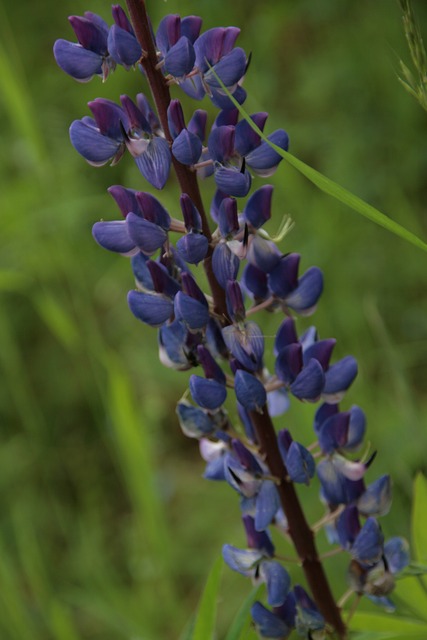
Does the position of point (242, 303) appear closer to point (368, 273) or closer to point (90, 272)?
point (368, 273)

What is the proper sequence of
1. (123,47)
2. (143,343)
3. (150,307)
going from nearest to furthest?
(123,47)
(150,307)
(143,343)

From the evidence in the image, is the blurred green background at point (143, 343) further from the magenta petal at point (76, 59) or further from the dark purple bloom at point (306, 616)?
the magenta petal at point (76, 59)

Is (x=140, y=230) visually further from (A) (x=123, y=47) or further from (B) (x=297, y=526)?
(B) (x=297, y=526)

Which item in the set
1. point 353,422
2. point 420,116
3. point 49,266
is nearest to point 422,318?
point 420,116

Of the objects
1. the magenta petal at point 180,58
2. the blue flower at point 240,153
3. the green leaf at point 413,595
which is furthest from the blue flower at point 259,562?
the magenta petal at point 180,58

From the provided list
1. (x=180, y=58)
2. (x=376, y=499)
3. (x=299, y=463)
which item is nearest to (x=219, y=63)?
(x=180, y=58)

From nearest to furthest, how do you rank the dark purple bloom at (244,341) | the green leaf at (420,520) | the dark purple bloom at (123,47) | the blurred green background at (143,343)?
the dark purple bloom at (123,47) → the dark purple bloom at (244,341) → the green leaf at (420,520) → the blurred green background at (143,343)
